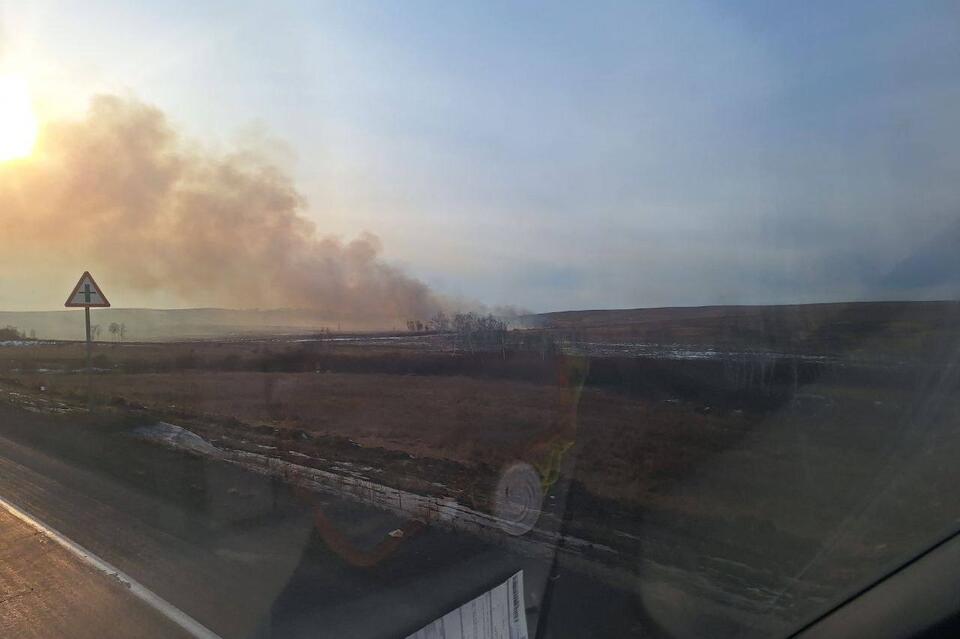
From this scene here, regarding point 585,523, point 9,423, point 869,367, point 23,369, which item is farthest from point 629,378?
point 23,369

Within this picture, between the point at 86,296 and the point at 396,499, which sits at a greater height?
the point at 86,296

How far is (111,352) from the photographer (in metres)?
41.4

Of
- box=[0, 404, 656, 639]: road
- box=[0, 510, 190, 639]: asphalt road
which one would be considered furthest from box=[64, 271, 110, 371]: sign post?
box=[0, 510, 190, 639]: asphalt road

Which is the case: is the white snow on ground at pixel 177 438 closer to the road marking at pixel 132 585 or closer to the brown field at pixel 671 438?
the brown field at pixel 671 438

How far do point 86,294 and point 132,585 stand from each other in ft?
36.6

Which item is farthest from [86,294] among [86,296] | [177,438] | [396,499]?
[396,499]

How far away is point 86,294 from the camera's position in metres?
15.5

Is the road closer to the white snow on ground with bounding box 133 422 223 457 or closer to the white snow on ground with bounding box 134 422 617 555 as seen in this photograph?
the white snow on ground with bounding box 134 422 617 555

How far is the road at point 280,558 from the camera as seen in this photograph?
16.6ft

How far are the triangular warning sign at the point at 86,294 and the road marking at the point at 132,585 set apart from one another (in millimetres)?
8090

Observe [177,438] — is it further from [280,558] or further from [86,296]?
[280,558]

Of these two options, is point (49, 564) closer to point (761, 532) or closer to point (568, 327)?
point (761, 532)

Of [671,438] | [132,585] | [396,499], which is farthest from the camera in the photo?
[671,438]

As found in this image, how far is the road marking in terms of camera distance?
5051 mm
